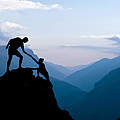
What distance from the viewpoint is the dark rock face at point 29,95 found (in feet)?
66.6

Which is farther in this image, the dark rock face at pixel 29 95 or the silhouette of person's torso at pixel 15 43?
the silhouette of person's torso at pixel 15 43

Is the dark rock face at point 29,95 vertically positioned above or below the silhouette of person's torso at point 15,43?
below

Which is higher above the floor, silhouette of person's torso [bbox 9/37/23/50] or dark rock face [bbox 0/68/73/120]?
silhouette of person's torso [bbox 9/37/23/50]

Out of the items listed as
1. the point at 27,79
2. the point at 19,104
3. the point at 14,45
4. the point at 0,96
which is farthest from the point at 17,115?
the point at 14,45

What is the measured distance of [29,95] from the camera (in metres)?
21.2

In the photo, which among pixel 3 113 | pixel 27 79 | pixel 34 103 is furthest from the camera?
pixel 27 79

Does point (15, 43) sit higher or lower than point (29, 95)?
higher

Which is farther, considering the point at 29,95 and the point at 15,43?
the point at 15,43

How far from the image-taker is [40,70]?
2331cm

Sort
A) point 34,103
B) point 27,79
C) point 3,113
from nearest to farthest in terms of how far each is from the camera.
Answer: point 3,113 < point 34,103 < point 27,79

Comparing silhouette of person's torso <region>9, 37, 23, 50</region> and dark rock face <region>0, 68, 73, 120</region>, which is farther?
silhouette of person's torso <region>9, 37, 23, 50</region>

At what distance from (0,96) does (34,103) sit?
2.92m

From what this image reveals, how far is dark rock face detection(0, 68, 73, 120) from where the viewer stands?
20.3 m

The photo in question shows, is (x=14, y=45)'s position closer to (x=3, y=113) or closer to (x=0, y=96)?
(x=0, y=96)
